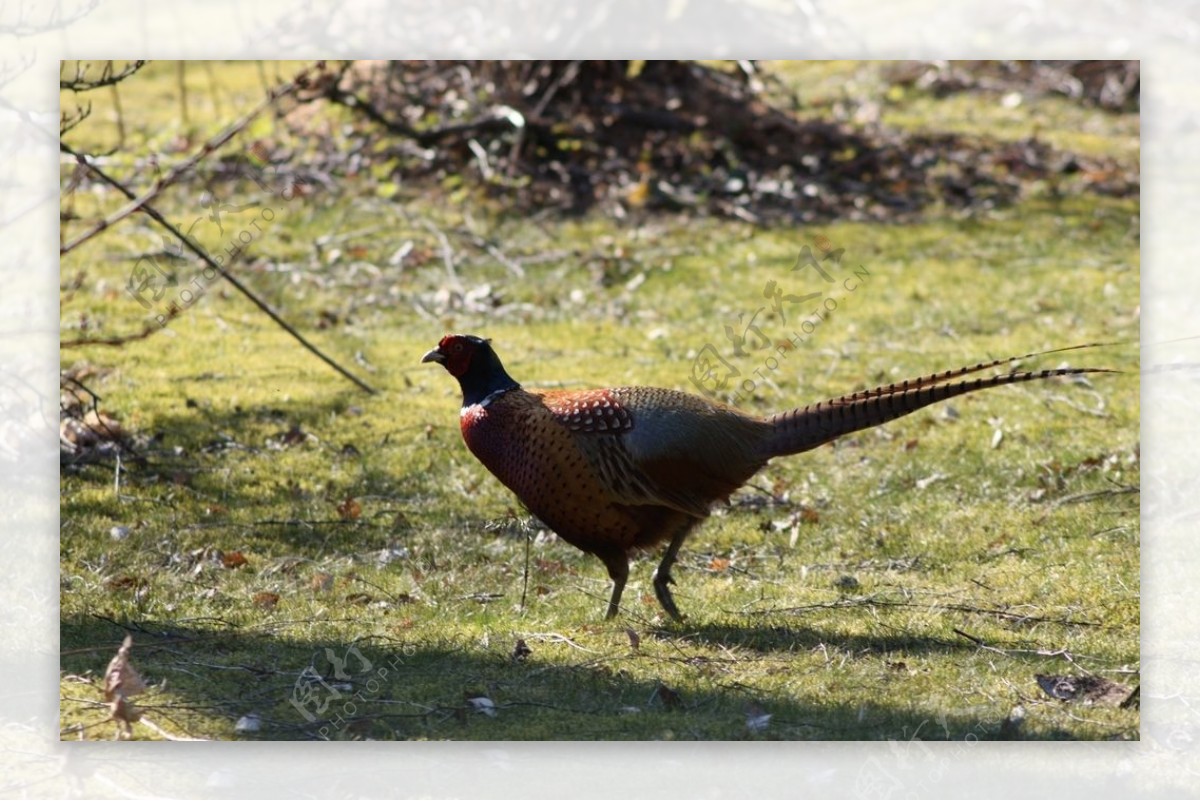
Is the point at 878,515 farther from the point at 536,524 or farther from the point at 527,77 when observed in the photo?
the point at 527,77

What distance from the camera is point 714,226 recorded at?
8297mm

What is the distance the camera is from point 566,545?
17.3ft

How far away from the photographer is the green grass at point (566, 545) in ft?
13.9

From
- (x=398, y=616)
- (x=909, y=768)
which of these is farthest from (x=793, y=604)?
(x=398, y=616)

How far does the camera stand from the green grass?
4.25 meters

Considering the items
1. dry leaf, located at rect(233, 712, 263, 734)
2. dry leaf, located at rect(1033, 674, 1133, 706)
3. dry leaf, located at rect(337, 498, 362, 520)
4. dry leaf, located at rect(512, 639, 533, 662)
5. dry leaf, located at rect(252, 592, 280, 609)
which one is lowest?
dry leaf, located at rect(233, 712, 263, 734)

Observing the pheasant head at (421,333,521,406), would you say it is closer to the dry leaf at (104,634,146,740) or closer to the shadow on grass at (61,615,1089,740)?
the shadow on grass at (61,615,1089,740)

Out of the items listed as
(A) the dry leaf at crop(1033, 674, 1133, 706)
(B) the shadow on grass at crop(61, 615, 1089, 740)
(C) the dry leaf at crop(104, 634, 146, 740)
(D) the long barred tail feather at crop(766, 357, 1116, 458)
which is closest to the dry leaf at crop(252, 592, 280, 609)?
(B) the shadow on grass at crop(61, 615, 1089, 740)

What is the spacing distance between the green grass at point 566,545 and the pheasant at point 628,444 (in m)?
0.40

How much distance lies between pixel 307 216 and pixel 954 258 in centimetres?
366

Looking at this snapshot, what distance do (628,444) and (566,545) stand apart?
95cm

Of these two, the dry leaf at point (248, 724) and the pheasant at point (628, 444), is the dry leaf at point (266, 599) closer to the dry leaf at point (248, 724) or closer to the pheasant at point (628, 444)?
the dry leaf at point (248, 724)

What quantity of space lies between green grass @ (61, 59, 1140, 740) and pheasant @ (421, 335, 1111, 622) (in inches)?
15.9

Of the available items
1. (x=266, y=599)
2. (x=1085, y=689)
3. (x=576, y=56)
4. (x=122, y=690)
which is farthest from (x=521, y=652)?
(x=576, y=56)
